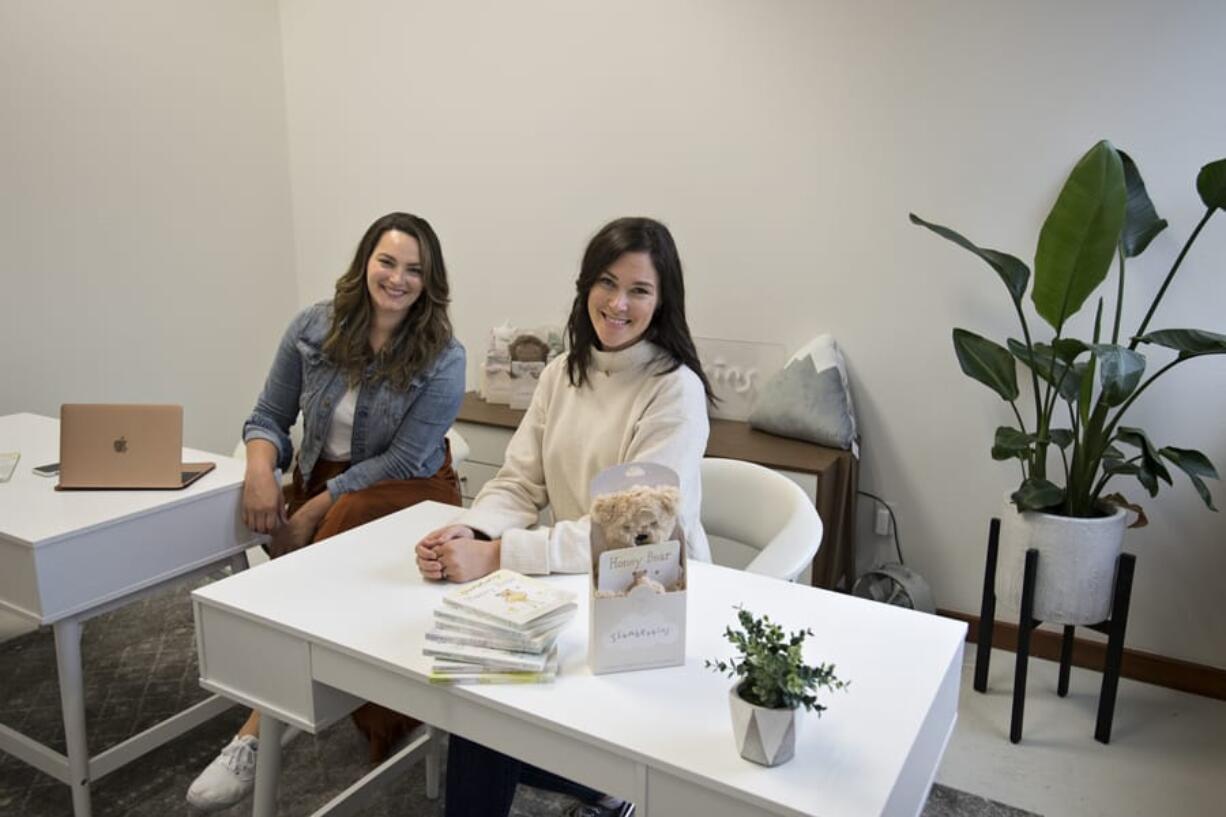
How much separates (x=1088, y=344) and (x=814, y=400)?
825 millimetres

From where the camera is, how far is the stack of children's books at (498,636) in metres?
1.24

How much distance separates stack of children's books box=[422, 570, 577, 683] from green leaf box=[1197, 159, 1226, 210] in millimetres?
1865

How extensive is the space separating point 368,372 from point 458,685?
4.15 feet

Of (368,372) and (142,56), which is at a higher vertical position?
(142,56)

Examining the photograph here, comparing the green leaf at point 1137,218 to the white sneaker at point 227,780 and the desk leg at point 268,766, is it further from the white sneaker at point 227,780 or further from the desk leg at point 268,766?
the white sneaker at point 227,780

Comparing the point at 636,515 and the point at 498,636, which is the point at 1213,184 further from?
the point at 498,636

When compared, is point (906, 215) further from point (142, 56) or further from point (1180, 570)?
point (142, 56)

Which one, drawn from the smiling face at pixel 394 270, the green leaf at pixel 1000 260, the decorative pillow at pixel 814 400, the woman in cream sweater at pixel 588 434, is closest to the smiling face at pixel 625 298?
the woman in cream sweater at pixel 588 434

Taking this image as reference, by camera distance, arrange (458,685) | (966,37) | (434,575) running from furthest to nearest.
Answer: (966,37), (434,575), (458,685)

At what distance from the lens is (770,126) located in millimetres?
3020

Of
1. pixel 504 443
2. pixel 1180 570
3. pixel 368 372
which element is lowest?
Answer: pixel 1180 570

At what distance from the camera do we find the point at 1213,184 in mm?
2172

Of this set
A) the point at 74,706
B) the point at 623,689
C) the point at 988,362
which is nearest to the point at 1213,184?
the point at 988,362

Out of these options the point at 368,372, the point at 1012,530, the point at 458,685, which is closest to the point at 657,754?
the point at 458,685
